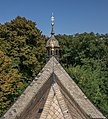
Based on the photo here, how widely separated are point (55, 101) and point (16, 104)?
34.7 feet

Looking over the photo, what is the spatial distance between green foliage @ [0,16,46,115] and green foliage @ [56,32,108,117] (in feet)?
17.3

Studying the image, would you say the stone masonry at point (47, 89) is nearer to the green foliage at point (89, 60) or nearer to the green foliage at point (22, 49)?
the green foliage at point (22, 49)

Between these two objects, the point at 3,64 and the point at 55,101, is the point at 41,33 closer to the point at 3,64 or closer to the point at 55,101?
the point at 3,64

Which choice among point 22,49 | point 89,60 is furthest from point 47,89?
point 89,60

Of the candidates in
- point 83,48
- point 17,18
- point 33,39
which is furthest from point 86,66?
point 17,18

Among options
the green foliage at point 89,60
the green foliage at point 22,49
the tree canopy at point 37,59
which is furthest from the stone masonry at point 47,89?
the green foliage at point 89,60

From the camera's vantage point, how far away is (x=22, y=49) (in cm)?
4525

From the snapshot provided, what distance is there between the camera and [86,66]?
50125 millimetres

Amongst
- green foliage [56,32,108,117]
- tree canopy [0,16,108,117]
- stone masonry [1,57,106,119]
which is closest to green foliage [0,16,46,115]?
tree canopy [0,16,108,117]

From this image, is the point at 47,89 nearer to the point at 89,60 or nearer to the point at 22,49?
the point at 22,49

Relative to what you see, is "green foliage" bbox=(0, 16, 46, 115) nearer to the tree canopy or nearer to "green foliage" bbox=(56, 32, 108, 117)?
the tree canopy

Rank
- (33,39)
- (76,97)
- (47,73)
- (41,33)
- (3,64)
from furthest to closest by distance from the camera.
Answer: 1. (41,33)
2. (33,39)
3. (3,64)
4. (47,73)
5. (76,97)

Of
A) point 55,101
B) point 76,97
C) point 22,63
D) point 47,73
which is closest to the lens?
point 55,101

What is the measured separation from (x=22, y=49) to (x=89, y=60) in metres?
12.3
